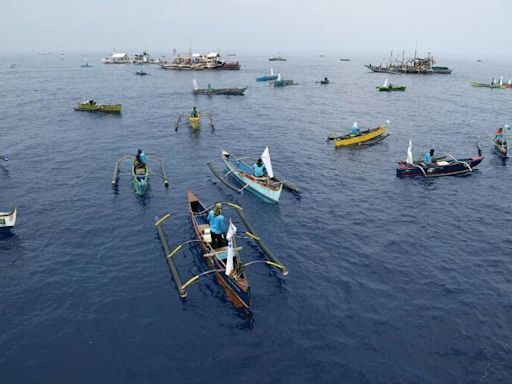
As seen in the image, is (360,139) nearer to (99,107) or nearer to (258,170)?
(258,170)

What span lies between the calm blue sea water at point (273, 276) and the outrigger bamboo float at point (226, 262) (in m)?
0.88

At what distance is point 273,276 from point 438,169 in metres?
30.4

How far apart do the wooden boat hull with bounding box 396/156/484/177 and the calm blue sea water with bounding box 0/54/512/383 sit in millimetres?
1499

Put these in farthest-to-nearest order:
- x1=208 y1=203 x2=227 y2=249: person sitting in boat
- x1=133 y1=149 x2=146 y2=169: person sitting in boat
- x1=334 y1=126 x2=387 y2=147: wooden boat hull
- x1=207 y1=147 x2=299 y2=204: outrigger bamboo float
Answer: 1. x1=334 y1=126 x2=387 y2=147: wooden boat hull
2. x1=133 y1=149 x2=146 y2=169: person sitting in boat
3. x1=207 y1=147 x2=299 y2=204: outrigger bamboo float
4. x1=208 y1=203 x2=227 y2=249: person sitting in boat

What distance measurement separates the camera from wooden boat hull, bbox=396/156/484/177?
4606cm

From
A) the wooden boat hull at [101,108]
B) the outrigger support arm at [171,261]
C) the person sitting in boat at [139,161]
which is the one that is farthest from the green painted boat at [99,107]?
the outrigger support arm at [171,261]

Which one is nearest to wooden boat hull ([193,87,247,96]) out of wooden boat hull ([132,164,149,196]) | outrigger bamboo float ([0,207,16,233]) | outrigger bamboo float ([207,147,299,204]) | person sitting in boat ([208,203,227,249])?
outrigger bamboo float ([207,147,299,204])

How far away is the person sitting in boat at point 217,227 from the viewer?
2662 cm

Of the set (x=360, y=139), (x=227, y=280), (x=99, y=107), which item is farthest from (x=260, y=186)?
(x=99, y=107)

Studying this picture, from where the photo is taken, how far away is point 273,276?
2770 centimetres

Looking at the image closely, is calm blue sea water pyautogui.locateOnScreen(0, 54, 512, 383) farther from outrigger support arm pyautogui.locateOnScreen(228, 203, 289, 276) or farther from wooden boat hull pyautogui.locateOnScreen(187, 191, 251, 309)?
outrigger support arm pyautogui.locateOnScreen(228, 203, 289, 276)

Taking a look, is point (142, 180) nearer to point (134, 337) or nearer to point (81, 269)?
point (81, 269)

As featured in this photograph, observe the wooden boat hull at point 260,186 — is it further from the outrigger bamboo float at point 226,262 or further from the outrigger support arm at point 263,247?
the outrigger bamboo float at point 226,262

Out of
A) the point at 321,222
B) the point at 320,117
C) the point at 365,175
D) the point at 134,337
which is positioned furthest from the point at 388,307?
the point at 320,117
